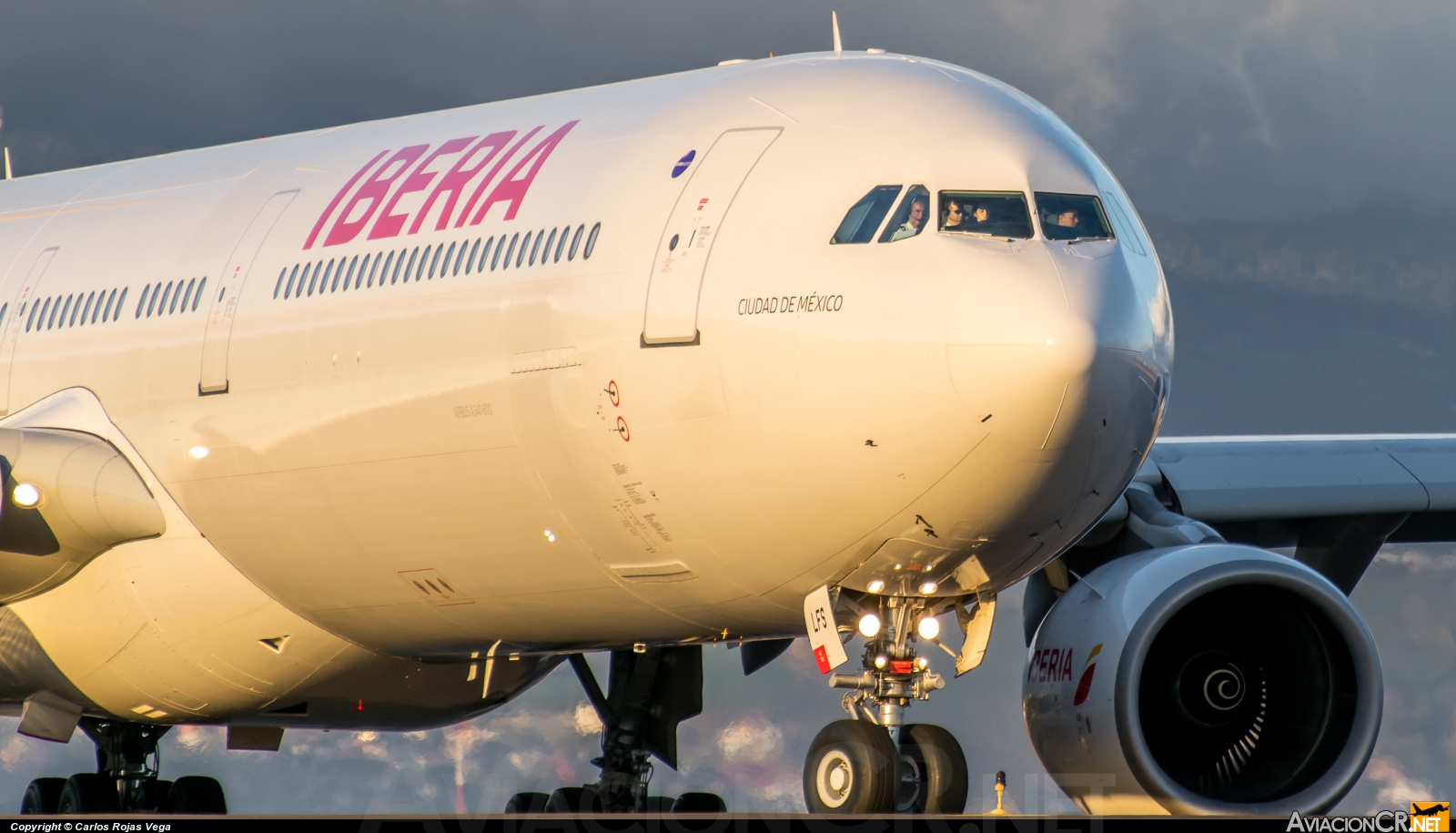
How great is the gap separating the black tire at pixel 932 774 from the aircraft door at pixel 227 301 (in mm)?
4684

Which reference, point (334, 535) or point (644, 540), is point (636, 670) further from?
point (644, 540)

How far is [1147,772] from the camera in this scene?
1162 centimetres

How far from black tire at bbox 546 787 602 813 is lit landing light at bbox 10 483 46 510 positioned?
15.6 ft

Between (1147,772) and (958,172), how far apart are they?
11.9ft

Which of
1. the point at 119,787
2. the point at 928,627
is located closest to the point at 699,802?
the point at 119,787

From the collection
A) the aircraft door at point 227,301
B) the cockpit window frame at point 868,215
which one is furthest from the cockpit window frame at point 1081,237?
the aircraft door at point 227,301

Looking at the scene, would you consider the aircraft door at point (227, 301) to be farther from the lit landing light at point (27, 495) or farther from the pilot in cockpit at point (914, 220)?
the pilot in cockpit at point (914, 220)

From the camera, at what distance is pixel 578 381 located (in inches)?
422

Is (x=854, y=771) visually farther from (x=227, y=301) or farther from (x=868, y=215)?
(x=227, y=301)

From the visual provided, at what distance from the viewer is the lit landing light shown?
13.3m

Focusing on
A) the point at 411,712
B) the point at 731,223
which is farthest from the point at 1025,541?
the point at 411,712

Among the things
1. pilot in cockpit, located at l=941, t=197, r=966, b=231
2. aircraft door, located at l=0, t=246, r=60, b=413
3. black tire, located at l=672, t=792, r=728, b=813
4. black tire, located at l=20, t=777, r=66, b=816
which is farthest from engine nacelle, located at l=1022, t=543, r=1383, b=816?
black tire, located at l=20, t=777, r=66, b=816

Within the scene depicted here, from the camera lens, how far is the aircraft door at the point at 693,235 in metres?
10.3

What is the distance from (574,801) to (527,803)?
63 cm
